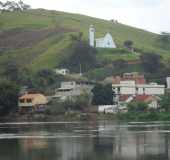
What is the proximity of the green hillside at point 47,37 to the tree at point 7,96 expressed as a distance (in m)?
39.2

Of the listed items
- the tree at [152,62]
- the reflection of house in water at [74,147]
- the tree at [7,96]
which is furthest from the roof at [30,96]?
the reflection of house in water at [74,147]

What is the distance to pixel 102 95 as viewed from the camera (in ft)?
358

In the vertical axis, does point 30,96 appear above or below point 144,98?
above

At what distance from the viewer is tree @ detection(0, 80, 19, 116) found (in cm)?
10178

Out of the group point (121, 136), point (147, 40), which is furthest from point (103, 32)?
point (121, 136)

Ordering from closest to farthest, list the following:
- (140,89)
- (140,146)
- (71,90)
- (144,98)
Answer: (140,146) < (144,98) < (71,90) < (140,89)

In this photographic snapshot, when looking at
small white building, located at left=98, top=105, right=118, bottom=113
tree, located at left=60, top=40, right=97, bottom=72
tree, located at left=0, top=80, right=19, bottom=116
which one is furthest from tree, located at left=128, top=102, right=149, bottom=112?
tree, located at left=60, top=40, right=97, bottom=72

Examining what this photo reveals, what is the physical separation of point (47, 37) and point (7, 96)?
6694 cm

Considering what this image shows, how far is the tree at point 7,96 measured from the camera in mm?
101775

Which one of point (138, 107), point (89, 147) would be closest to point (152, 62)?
point (138, 107)

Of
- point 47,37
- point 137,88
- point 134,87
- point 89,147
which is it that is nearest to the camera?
point 89,147

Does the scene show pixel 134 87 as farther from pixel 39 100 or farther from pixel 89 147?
pixel 89 147

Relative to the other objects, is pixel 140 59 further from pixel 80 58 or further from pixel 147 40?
pixel 147 40

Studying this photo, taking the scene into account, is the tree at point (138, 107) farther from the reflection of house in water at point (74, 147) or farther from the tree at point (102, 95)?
the reflection of house in water at point (74, 147)
